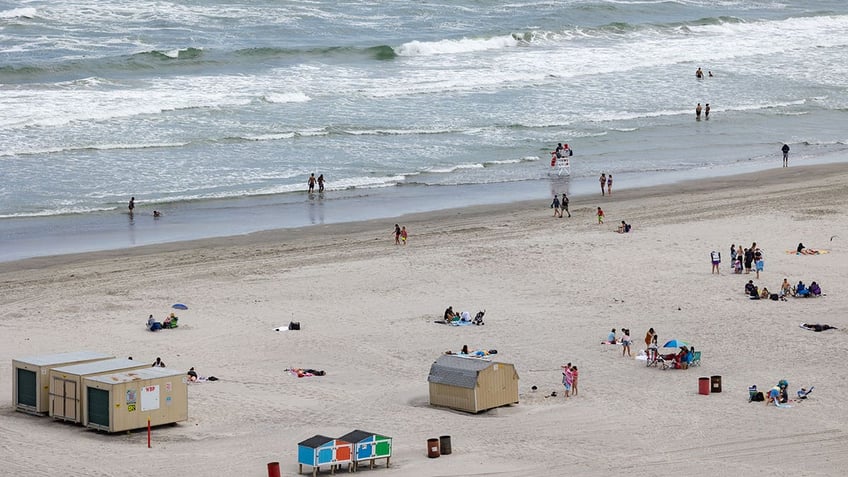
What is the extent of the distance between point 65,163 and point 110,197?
4.83m

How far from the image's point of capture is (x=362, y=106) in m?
52.8

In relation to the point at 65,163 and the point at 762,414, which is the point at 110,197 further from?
the point at 762,414

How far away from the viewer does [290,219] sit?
3619cm

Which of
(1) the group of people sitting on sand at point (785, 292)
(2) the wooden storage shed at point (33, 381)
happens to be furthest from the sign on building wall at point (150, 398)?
(1) the group of people sitting on sand at point (785, 292)

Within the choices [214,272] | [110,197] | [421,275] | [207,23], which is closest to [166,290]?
[214,272]

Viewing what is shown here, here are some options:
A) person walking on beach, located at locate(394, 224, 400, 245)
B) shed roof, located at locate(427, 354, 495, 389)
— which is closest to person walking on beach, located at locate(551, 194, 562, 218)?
person walking on beach, located at locate(394, 224, 400, 245)

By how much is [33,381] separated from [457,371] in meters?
6.77

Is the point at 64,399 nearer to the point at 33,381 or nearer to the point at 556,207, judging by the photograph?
the point at 33,381

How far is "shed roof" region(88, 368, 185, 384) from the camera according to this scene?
66.4 feet

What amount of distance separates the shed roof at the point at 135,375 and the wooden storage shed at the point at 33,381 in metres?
1.13

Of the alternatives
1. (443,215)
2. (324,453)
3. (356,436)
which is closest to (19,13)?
(443,215)

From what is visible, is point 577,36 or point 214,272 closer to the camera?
point 214,272

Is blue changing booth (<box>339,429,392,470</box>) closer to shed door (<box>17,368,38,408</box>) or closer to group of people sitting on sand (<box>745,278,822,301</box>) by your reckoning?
shed door (<box>17,368,38,408</box>)

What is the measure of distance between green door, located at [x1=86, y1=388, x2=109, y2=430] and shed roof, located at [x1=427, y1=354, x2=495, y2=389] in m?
5.20
